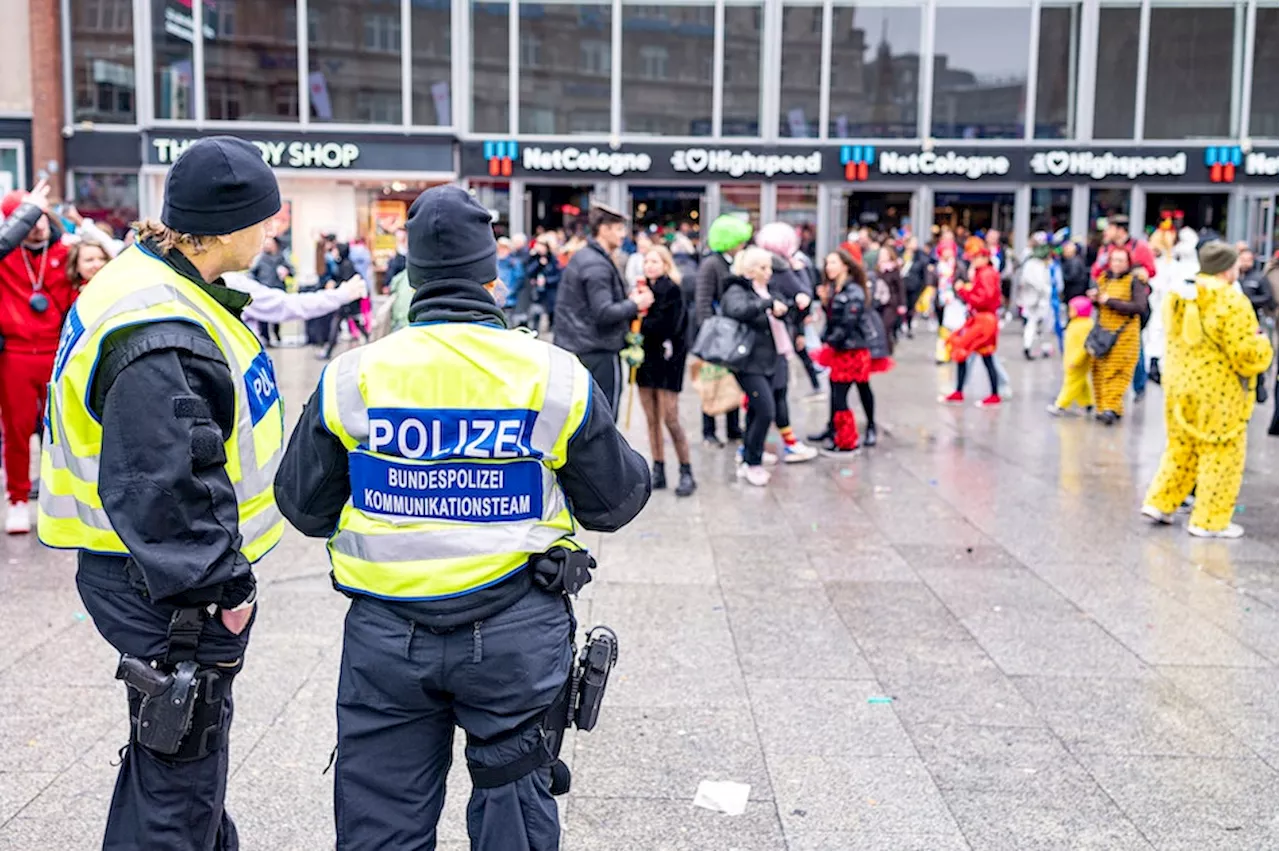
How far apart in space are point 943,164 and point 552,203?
25.7 feet

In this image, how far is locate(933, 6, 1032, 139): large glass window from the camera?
27.0 metres

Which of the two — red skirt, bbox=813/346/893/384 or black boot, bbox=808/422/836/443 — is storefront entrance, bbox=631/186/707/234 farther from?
red skirt, bbox=813/346/893/384

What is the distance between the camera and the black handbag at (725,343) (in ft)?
29.6

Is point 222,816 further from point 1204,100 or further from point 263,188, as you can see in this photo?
point 1204,100

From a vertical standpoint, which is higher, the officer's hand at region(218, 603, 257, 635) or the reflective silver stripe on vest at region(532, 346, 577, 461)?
the reflective silver stripe on vest at region(532, 346, 577, 461)

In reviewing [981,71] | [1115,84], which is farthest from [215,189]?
[1115,84]

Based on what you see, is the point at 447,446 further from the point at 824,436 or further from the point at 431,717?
the point at 824,436

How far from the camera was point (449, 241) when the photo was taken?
290 cm

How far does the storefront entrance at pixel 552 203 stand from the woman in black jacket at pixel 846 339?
16524 millimetres

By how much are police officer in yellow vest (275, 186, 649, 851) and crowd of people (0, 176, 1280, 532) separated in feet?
2.97

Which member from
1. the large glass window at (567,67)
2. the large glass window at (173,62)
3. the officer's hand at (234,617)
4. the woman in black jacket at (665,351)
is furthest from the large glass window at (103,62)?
the officer's hand at (234,617)

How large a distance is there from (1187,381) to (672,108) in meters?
20.5

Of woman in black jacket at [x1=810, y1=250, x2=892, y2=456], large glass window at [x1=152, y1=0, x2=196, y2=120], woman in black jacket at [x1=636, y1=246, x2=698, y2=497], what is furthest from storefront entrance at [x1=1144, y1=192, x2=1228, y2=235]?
woman in black jacket at [x1=636, y1=246, x2=698, y2=497]

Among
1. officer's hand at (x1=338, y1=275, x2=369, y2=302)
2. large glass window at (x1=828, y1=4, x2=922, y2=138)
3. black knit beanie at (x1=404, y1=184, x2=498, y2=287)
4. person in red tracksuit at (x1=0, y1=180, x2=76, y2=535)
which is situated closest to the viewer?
black knit beanie at (x1=404, y1=184, x2=498, y2=287)
